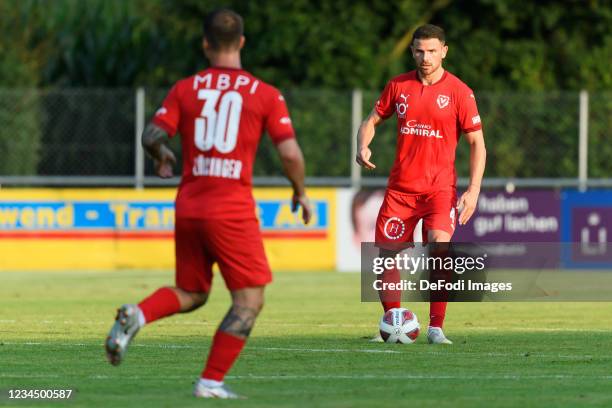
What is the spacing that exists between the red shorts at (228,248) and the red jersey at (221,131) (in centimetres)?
5

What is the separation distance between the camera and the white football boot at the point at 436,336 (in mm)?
11914

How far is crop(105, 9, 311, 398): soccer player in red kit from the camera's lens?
8.52m

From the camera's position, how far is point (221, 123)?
852 cm

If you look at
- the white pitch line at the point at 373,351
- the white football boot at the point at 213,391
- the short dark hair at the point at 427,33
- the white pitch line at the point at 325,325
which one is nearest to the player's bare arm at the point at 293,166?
the white football boot at the point at 213,391

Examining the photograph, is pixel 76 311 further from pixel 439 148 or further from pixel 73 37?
pixel 73 37

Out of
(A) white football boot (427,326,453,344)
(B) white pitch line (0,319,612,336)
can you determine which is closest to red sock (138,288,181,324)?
(A) white football boot (427,326,453,344)

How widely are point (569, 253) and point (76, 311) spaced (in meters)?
9.26

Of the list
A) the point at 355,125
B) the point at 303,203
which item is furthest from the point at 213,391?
the point at 355,125

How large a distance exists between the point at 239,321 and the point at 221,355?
0.69 ft

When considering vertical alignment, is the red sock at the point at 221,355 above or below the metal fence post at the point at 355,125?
below

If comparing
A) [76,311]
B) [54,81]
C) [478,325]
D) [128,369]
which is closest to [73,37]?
[54,81]

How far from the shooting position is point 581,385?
9.29m

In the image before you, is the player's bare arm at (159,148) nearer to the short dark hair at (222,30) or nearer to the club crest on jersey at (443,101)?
the short dark hair at (222,30)

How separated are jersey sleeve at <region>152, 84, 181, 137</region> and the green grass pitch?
1.42 meters
